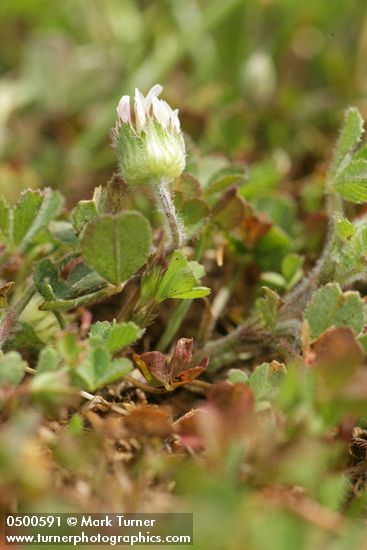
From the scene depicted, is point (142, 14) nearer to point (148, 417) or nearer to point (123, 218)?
point (123, 218)

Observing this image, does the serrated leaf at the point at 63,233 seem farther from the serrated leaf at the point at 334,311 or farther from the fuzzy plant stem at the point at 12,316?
the serrated leaf at the point at 334,311

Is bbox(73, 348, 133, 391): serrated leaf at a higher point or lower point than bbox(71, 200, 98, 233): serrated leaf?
lower

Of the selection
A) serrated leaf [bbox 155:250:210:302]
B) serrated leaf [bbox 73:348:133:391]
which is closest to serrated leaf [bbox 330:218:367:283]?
serrated leaf [bbox 155:250:210:302]

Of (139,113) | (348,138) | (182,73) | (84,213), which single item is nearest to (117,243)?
(84,213)

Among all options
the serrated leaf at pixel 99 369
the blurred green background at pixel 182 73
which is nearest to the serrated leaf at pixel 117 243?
the serrated leaf at pixel 99 369

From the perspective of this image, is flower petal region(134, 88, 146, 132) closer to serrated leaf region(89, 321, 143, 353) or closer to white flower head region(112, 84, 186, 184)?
white flower head region(112, 84, 186, 184)

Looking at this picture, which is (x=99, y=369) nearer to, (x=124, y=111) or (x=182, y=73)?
(x=124, y=111)

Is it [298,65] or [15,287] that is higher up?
[298,65]

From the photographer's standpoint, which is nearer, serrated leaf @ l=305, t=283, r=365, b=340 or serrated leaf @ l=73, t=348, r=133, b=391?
serrated leaf @ l=73, t=348, r=133, b=391

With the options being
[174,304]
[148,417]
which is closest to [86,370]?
[148,417]
